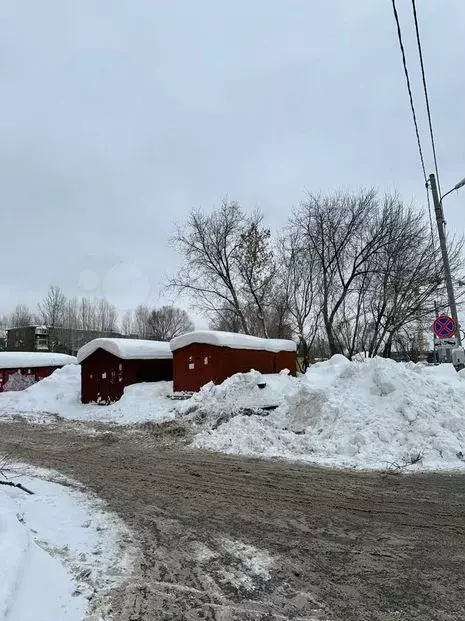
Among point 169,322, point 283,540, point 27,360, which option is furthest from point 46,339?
point 283,540

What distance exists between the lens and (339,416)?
11.7m

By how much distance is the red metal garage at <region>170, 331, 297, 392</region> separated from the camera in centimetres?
1838

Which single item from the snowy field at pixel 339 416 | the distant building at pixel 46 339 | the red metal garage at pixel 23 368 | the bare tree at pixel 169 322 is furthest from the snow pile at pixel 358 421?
the bare tree at pixel 169 322

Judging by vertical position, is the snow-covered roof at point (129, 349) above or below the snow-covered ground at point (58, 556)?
above

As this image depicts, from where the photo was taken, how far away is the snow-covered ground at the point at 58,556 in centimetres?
360

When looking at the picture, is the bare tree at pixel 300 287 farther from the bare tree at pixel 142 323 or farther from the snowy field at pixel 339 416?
the bare tree at pixel 142 323

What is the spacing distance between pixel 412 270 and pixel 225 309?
1294cm

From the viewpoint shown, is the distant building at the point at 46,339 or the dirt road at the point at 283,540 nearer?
the dirt road at the point at 283,540

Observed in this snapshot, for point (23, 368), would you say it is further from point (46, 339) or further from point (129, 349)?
point (46, 339)

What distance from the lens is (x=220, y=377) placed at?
18.3 m

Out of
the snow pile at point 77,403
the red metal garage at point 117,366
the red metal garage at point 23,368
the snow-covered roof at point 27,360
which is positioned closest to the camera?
the snow pile at point 77,403

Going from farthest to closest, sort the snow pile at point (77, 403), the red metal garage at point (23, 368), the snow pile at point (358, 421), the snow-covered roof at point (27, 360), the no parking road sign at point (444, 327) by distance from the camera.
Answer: the snow-covered roof at point (27, 360) → the red metal garage at point (23, 368) → the snow pile at point (77, 403) → the no parking road sign at point (444, 327) → the snow pile at point (358, 421)

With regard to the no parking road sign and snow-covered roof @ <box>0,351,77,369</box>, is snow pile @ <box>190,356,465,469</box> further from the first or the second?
snow-covered roof @ <box>0,351,77,369</box>

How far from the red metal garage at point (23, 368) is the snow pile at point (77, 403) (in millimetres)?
3932
